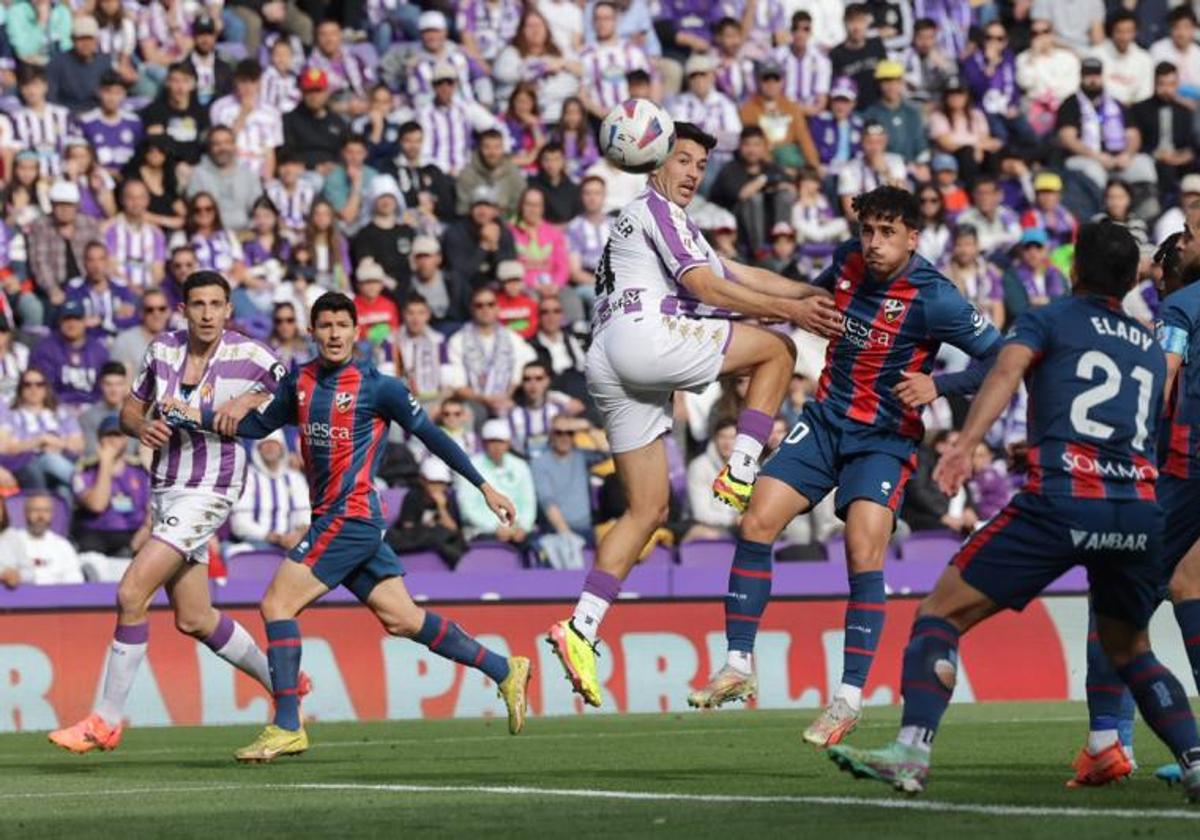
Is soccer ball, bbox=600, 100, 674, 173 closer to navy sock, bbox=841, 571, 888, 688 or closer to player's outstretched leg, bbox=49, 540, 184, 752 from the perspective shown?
navy sock, bbox=841, 571, 888, 688

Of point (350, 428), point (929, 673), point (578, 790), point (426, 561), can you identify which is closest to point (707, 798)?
point (578, 790)

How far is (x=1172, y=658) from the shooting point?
1938cm

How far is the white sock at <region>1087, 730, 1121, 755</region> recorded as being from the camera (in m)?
10.2

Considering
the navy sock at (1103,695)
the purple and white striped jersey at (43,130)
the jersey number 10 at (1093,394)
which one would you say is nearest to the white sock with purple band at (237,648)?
Result: the navy sock at (1103,695)

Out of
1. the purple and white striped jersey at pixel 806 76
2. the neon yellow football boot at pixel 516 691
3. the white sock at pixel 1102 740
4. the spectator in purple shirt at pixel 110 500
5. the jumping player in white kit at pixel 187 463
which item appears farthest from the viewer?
the purple and white striped jersey at pixel 806 76

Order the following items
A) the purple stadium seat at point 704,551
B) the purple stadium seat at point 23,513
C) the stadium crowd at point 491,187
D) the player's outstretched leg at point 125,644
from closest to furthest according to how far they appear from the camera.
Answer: the player's outstretched leg at point 125,644 → the purple stadium seat at point 23,513 → the purple stadium seat at point 704,551 → the stadium crowd at point 491,187

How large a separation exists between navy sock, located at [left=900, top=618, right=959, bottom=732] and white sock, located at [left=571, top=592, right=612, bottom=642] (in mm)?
3127

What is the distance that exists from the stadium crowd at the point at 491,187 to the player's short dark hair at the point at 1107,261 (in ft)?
36.6

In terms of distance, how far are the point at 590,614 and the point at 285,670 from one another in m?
1.97

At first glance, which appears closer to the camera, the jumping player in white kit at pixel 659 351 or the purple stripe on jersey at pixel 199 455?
the jumping player in white kit at pixel 659 351

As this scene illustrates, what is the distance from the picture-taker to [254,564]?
755 inches

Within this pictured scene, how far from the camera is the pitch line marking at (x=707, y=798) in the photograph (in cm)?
884

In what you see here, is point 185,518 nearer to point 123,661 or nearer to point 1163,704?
point 123,661

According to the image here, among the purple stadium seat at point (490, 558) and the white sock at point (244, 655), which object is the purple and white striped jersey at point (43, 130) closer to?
the purple stadium seat at point (490, 558)
